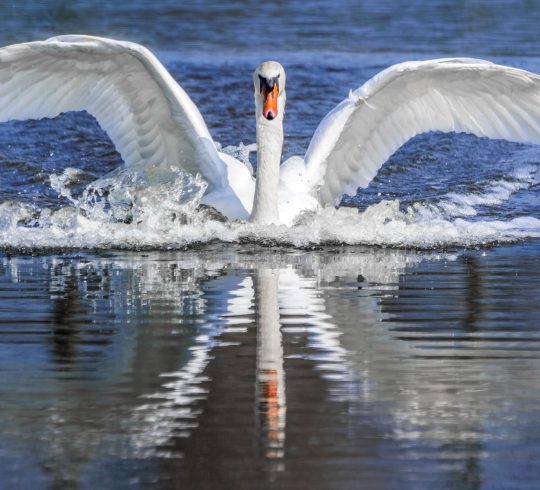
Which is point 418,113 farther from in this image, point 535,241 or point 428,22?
point 428,22

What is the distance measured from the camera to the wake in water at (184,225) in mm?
10344

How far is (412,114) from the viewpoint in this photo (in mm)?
11602

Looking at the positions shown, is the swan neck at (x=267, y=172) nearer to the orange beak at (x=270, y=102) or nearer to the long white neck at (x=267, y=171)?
the long white neck at (x=267, y=171)

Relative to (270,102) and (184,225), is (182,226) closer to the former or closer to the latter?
(184,225)

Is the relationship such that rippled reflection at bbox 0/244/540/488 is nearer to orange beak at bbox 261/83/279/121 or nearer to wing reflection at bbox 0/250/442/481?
wing reflection at bbox 0/250/442/481

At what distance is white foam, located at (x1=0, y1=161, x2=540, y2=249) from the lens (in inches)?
407

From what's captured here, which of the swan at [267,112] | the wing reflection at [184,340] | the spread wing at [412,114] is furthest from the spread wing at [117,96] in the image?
the wing reflection at [184,340]

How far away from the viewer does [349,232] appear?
10570mm

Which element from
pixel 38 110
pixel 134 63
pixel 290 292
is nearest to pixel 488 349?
pixel 290 292

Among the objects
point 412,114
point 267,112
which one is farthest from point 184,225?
point 412,114

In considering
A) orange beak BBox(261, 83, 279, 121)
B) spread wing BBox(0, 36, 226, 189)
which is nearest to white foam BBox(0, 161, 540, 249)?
spread wing BBox(0, 36, 226, 189)

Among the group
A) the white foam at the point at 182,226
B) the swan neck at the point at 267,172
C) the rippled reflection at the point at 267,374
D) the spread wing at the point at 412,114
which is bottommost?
the rippled reflection at the point at 267,374

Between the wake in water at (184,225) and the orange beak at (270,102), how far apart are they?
824 mm

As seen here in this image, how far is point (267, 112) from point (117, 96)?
1306 millimetres
